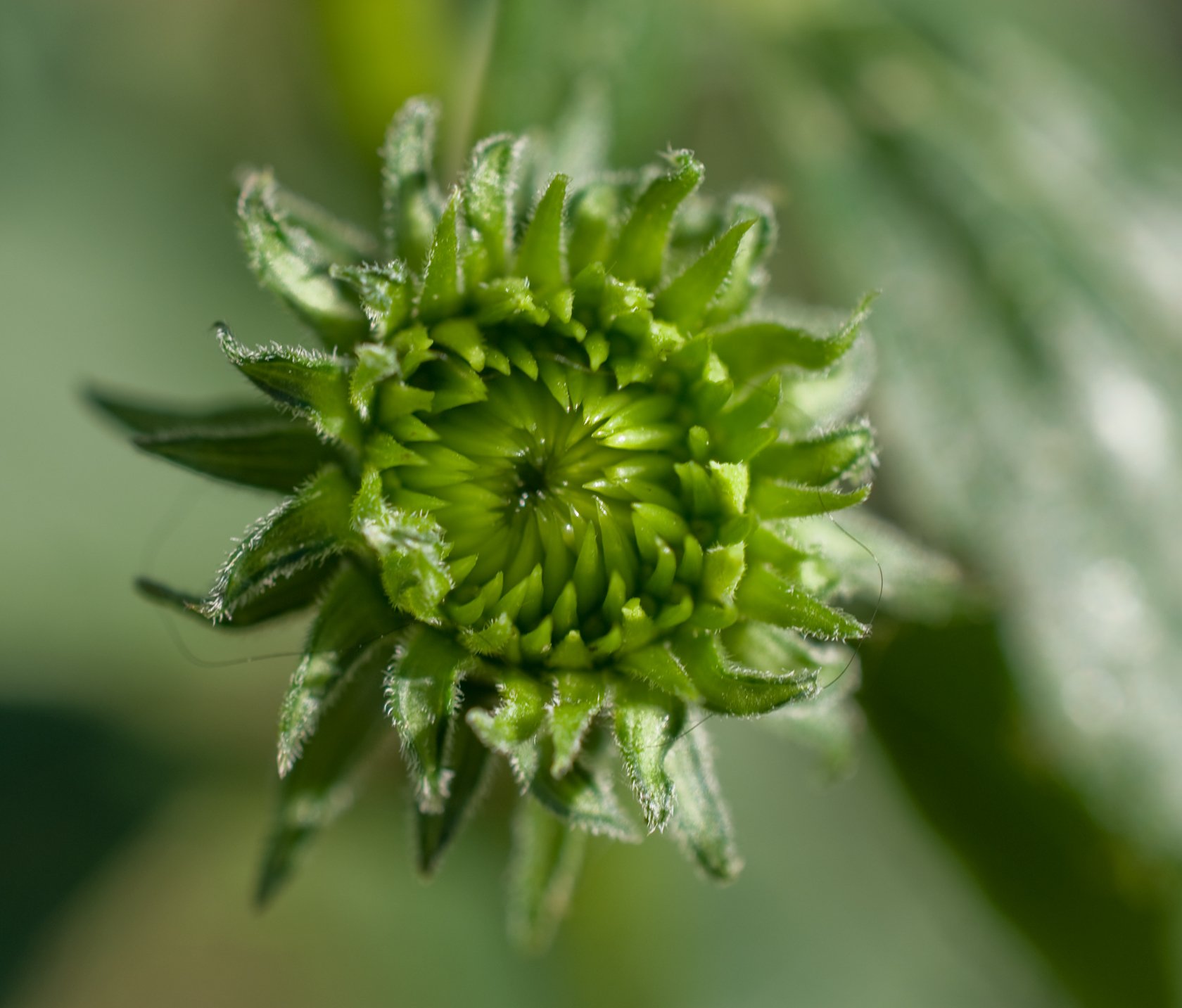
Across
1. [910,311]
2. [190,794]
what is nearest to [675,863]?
[190,794]

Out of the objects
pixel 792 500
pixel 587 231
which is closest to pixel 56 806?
pixel 587 231

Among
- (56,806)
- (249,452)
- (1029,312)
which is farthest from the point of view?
(56,806)

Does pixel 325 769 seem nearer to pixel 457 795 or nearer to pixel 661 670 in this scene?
pixel 457 795

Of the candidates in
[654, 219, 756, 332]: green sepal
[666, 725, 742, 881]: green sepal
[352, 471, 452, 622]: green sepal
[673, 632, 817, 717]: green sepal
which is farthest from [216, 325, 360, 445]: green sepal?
[666, 725, 742, 881]: green sepal

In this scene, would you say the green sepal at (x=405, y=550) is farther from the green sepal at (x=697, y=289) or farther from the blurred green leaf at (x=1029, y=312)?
the blurred green leaf at (x=1029, y=312)

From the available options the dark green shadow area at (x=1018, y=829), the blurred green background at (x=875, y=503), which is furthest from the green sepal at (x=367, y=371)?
the dark green shadow area at (x=1018, y=829)
